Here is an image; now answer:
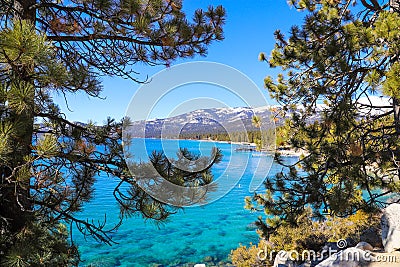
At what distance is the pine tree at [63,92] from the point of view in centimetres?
181

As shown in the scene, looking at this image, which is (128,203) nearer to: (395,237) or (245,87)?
(245,87)

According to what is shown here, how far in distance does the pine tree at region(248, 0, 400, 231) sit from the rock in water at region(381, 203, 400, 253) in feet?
1.07

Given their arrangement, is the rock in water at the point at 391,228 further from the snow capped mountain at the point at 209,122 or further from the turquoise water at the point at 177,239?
the turquoise water at the point at 177,239

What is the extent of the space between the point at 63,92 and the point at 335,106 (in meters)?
3.46

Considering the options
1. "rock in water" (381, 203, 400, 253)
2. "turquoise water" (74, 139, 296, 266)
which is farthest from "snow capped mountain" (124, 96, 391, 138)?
"turquoise water" (74, 139, 296, 266)

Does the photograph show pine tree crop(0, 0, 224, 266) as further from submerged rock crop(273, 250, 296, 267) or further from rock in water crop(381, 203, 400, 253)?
submerged rock crop(273, 250, 296, 267)

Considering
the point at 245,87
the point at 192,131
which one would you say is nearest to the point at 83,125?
the point at 192,131

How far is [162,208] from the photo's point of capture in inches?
119

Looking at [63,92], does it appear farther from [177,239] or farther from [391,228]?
[177,239]

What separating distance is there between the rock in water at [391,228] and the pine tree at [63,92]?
3.04 m

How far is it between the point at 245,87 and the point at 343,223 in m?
4.84

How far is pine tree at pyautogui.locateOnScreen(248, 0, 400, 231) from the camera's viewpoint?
3336 millimetres

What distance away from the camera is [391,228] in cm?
402

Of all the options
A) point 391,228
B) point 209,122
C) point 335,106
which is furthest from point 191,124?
point 391,228
